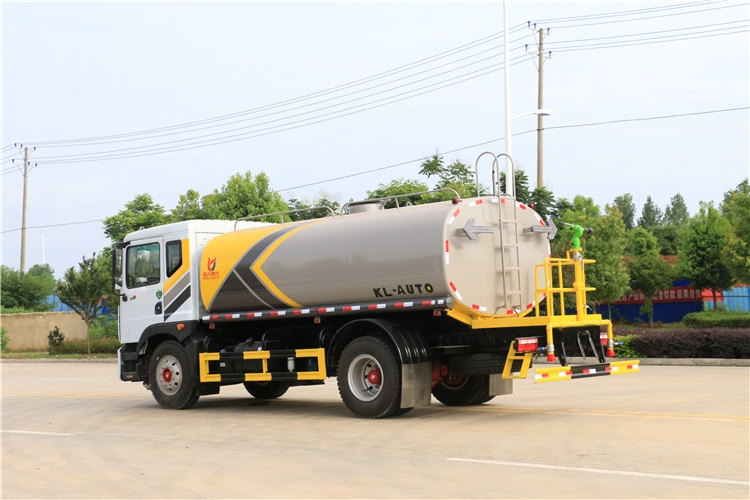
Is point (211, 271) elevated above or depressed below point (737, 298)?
below

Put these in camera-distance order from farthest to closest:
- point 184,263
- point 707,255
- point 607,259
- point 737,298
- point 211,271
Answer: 1. point 737,298
2. point 707,255
3. point 607,259
4. point 184,263
5. point 211,271

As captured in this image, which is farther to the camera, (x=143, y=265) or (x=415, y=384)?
(x=143, y=265)

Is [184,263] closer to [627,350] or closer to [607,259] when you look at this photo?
Result: [627,350]

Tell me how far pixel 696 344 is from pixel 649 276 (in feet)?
88.4

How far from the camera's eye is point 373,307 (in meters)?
13.0

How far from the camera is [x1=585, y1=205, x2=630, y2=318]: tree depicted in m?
42.2

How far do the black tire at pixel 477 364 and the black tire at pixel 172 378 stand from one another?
491cm

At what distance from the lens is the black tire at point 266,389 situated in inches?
662

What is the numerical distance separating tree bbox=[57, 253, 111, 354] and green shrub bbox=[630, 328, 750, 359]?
83.0ft

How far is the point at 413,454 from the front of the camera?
372 inches

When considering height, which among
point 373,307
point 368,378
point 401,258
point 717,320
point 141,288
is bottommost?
point 368,378


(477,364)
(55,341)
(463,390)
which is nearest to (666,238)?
(55,341)

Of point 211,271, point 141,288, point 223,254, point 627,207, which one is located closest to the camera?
point 223,254

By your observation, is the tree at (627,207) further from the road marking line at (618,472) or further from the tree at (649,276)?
the road marking line at (618,472)
